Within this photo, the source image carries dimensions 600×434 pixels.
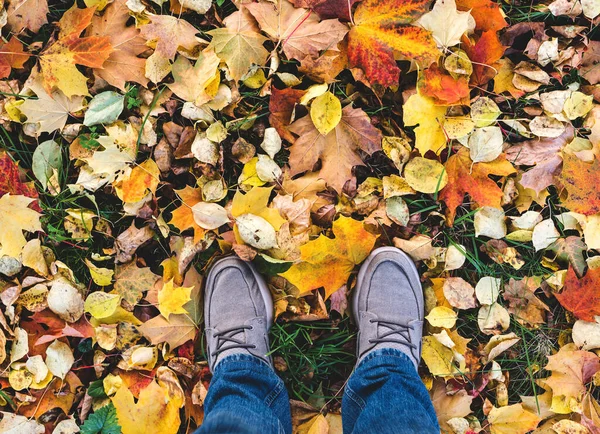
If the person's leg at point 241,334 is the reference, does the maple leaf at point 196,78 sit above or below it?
above

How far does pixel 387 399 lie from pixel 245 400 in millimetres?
410

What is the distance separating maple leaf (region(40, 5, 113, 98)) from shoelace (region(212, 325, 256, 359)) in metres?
0.89

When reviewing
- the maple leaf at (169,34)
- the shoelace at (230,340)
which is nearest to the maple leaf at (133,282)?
the shoelace at (230,340)

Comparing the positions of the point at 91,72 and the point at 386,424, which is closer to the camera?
the point at 386,424

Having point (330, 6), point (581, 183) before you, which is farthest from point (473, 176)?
point (330, 6)

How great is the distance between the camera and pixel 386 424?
1.26 metres

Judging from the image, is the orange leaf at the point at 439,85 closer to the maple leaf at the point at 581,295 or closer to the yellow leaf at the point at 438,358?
the maple leaf at the point at 581,295

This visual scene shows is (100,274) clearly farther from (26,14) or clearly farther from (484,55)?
(484,55)

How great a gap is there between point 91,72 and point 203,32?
1.30 ft

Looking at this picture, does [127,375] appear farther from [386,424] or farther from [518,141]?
[518,141]

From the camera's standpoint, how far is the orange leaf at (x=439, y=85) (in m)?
1.50

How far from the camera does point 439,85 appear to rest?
150 cm

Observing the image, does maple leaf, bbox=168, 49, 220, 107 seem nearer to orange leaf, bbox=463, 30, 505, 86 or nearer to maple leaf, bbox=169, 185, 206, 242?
maple leaf, bbox=169, 185, 206, 242

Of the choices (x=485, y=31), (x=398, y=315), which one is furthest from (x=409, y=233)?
(x=485, y=31)
